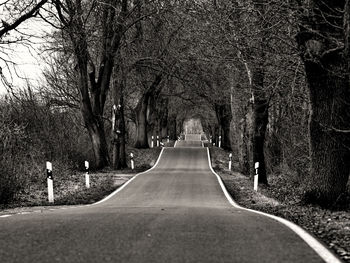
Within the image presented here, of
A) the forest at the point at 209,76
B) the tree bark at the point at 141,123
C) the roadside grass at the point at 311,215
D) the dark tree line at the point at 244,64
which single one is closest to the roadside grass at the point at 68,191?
the forest at the point at 209,76

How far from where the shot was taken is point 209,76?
3316 cm

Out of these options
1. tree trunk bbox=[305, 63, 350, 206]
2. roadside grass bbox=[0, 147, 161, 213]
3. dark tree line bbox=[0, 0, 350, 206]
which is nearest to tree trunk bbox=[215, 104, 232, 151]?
dark tree line bbox=[0, 0, 350, 206]

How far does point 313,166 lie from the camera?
1255cm

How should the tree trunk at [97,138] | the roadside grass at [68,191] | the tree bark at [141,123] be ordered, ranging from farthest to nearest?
the tree bark at [141,123]
the tree trunk at [97,138]
the roadside grass at [68,191]

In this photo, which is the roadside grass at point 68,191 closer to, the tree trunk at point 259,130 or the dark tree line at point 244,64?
the dark tree line at point 244,64

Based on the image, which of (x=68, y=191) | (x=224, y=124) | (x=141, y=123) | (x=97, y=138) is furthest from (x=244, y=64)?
(x=224, y=124)

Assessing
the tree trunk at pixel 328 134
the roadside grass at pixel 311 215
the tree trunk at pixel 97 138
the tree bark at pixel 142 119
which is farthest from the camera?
the tree bark at pixel 142 119

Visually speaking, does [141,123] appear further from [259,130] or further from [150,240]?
[150,240]

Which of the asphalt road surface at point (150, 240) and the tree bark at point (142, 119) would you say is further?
the tree bark at point (142, 119)

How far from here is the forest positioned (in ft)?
39.8

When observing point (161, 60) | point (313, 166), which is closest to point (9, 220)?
point (313, 166)

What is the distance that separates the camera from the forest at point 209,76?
12.1 m

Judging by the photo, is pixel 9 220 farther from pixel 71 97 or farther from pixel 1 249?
pixel 71 97

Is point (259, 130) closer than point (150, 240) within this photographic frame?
No
